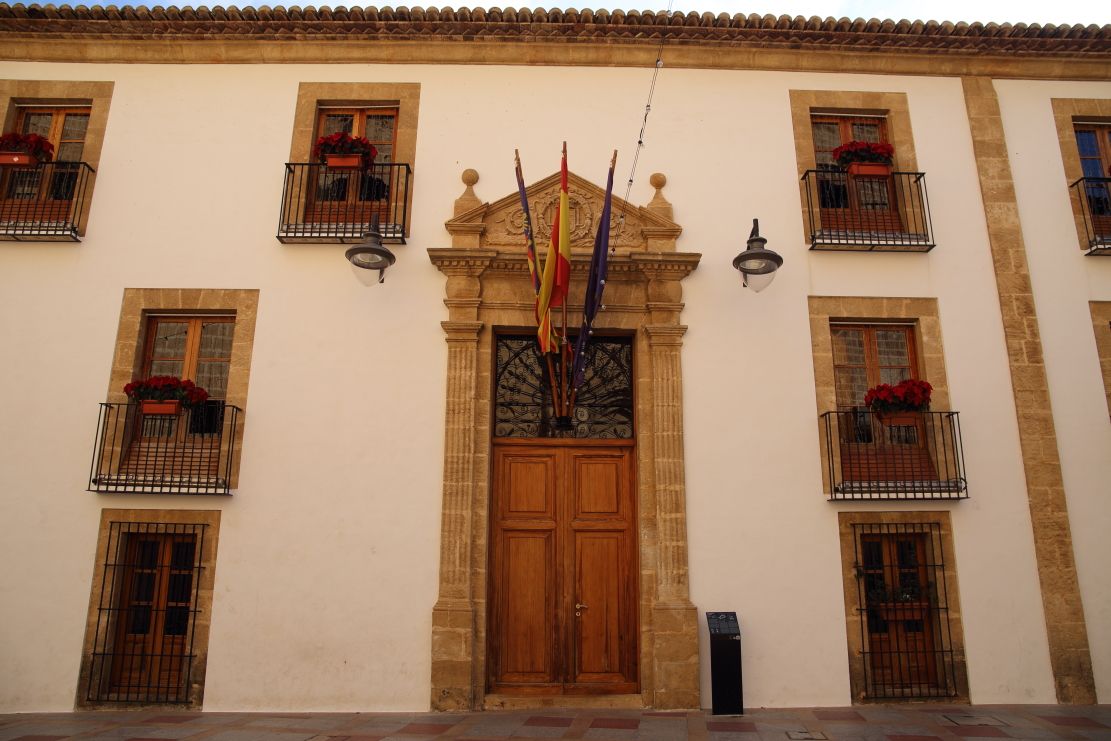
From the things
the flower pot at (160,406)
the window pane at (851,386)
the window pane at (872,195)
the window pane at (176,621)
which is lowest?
the window pane at (176,621)

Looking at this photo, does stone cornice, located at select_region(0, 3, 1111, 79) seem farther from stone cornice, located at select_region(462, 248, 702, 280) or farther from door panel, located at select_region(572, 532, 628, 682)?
door panel, located at select_region(572, 532, 628, 682)

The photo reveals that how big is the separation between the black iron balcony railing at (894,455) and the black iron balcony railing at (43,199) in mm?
7141

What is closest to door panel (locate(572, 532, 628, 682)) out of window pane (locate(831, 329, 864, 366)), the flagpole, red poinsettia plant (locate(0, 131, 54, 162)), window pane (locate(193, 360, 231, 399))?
the flagpole

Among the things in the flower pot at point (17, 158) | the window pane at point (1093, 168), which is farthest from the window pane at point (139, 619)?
the window pane at point (1093, 168)

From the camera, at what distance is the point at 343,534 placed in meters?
6.05

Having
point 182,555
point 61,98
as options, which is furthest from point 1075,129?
point 61,98

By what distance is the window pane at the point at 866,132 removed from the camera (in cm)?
725

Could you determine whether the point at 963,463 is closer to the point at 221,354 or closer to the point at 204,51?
the point at 221,354

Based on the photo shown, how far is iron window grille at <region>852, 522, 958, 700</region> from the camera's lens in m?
5.94

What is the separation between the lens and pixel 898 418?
620 centimetres

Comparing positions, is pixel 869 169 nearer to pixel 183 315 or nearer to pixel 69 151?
pixel 183 315

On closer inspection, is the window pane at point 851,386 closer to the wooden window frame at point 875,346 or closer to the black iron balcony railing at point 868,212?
the wooden window frame at point 875,346

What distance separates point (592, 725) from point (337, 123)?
5.99m

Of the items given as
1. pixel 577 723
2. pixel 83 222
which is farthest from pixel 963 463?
pixel 83 222
